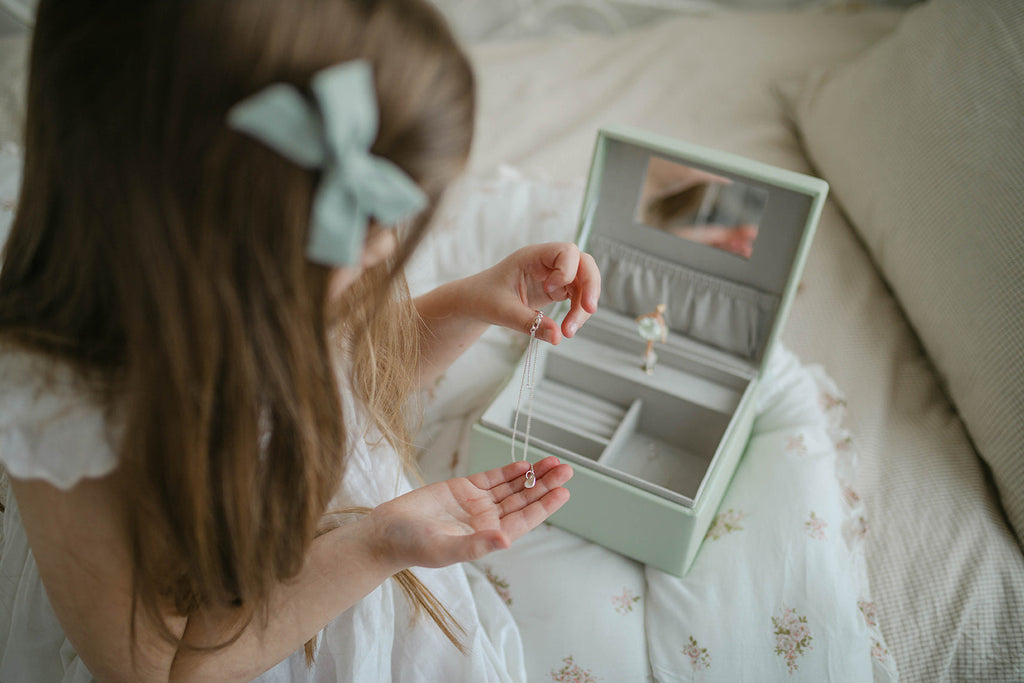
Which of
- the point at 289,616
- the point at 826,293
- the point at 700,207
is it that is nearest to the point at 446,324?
the point at 289,616

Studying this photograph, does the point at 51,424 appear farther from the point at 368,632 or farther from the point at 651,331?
the point at 651,331

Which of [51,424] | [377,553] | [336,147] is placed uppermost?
[336,147]

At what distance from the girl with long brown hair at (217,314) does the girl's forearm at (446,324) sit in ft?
0.40

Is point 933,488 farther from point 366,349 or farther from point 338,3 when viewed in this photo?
point 338,3

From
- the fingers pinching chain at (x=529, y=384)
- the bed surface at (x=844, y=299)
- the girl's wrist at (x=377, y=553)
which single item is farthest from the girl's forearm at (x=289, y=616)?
the bed surface at (x=844, y=299)

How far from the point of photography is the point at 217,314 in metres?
0.49

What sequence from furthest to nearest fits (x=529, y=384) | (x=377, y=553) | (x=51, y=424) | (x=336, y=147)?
1. (x=529, y=384)
2. (x=377, y=553)
3. (x=51, y=424)
4. (x=336, y=147)


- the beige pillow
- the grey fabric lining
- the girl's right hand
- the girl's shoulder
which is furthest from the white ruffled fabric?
the beige pillow

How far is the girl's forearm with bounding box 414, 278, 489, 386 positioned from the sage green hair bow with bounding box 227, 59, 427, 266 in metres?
0.36

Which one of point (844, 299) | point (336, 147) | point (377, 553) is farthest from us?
point (844, 299)

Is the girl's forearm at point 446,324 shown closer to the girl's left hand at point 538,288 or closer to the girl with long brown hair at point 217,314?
the girl's left hand at point 538,288

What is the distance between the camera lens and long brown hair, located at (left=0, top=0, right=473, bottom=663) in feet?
1.48

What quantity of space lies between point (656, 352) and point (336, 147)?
65 cm

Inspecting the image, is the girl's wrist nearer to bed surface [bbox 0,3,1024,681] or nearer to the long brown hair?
the long brown hair
